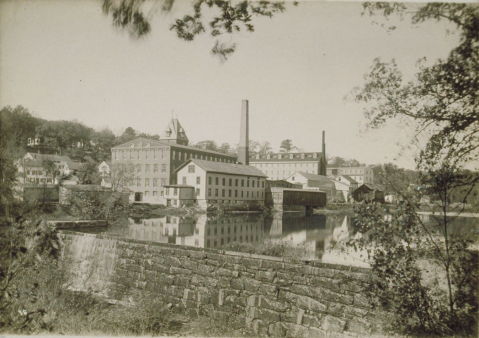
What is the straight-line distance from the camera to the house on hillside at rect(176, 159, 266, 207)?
1257 inches

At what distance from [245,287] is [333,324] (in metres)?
1.62

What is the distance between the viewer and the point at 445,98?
4.32 meters

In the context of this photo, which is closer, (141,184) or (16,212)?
(16,212)

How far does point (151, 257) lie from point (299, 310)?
3535 mm

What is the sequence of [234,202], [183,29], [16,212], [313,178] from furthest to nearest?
[313,178] → [234,202] → [183,29] → [16,212]

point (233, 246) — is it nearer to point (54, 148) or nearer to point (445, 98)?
point (54, 148)

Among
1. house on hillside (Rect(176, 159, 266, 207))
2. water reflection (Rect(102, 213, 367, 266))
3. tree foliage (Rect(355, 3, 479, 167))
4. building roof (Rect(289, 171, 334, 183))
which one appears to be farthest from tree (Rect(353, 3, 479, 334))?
building roof (Rect(289, 171, 334, 183))

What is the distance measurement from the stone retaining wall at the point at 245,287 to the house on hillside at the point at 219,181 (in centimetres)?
2254

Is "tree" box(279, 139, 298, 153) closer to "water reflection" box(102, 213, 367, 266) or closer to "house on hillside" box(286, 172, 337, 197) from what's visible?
"water reflection" box(102, 213, 367, 266)

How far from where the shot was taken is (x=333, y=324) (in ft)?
16.3

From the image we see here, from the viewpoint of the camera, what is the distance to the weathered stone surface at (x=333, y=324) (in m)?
4.93

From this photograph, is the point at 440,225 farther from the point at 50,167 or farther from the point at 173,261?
the point at 50,167

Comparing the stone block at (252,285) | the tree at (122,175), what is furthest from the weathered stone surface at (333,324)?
the tree at (122,175)

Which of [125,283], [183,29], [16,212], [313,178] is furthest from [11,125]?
[313,178]
